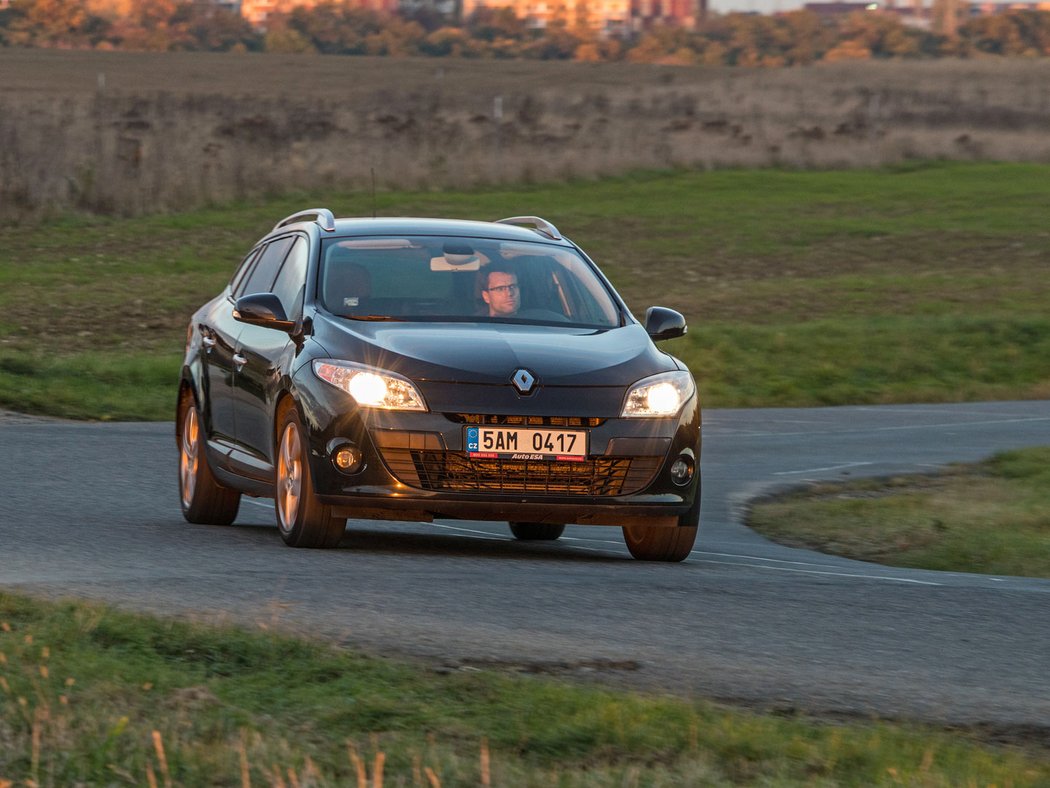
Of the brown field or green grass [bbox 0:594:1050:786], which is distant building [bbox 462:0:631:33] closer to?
the brown field

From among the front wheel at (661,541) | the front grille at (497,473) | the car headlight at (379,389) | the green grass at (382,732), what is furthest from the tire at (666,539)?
the green grass at (382,732)

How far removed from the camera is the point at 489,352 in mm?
9828

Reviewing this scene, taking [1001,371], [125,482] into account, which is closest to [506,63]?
[1001,371]

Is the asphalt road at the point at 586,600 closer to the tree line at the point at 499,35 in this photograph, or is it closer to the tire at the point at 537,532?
the tire at the point at 537,532

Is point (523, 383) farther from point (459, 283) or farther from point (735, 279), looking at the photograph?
point (735, 279)

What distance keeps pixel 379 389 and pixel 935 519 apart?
5313 millimetres

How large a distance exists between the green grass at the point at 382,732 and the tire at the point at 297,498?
9.83ft

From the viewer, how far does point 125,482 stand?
45.5 feet

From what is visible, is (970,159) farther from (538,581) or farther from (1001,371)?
(538,581)

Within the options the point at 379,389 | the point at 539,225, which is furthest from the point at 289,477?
the point at 539,225

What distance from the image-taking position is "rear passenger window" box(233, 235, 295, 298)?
37.9 ft

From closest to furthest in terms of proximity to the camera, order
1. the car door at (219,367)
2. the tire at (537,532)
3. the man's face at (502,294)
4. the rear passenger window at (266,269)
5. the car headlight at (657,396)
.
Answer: the car headlight at (657,396) → the man's face at (502,294) → the car door at (219,367) → the rear passenger window at (266,269) → the tire at (537,532)

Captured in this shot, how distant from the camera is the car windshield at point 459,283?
1062cm

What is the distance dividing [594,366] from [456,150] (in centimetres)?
3820
